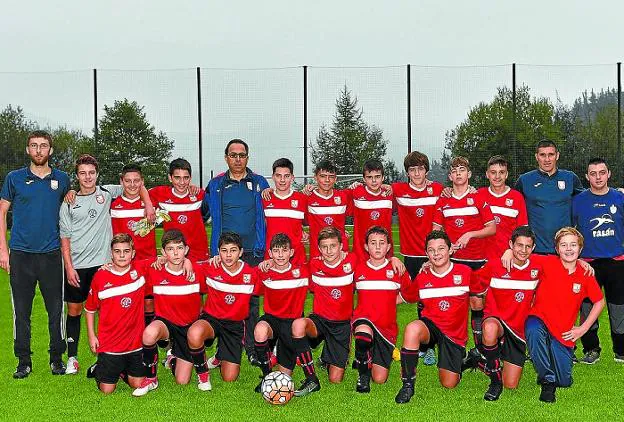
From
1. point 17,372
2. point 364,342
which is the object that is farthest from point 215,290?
point 17,372

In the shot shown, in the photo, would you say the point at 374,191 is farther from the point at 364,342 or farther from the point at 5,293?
the point at 5,293

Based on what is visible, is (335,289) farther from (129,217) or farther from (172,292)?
(129,217)

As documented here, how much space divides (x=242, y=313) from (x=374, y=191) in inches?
63.7

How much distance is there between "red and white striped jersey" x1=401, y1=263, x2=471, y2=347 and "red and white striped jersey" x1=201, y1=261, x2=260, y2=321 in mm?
1244

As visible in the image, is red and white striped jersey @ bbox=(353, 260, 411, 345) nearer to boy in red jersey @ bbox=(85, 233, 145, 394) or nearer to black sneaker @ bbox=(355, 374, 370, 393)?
black sneaker @ bbox=(355, 374, 370, 393)

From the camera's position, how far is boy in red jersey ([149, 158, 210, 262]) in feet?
19.6

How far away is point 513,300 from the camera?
16.0 ft

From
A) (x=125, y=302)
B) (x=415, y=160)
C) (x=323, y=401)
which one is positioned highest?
(x=415, y=160)

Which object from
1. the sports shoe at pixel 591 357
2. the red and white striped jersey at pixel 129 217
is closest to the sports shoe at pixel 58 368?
the red and white striped jersey at pixel 129 217

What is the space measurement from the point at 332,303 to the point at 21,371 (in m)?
2.37

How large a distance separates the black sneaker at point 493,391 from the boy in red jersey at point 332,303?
101cm

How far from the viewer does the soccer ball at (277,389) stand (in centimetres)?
442

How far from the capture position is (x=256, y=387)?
4.83 meters

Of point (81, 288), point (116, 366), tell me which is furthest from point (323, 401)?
point (81, 288)
